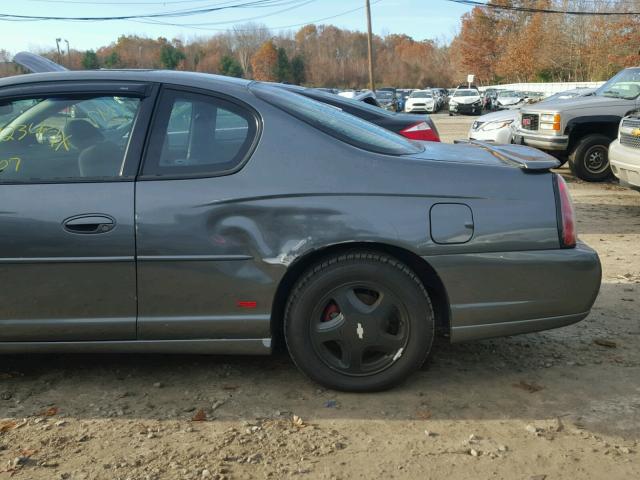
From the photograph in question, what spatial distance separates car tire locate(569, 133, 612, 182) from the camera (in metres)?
10.5

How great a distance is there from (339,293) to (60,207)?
1.42m

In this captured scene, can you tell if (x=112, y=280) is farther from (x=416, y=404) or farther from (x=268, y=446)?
(x=416, y=404)

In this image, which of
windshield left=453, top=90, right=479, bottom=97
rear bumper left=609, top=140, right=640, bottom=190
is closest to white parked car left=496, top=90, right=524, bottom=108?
windshield left=453, top=90, right=479, bottom=97

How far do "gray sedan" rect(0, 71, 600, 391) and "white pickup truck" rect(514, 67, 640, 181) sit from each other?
7.66 metres

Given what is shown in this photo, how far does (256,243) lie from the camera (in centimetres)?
320

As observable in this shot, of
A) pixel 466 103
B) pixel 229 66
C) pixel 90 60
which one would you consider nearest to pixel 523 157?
pixel 466 103

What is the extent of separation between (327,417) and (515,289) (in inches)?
43.9

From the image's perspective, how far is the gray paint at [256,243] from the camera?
3.19 meters

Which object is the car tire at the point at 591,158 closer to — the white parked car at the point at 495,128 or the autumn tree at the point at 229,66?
the white parked car at the point at 495,128

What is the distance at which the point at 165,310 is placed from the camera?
3.28 metres

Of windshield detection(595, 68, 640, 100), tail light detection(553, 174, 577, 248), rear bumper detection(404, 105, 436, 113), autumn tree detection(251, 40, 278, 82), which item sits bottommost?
tail light detection(553, 174, 577, 248)

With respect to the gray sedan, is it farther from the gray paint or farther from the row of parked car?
the row of parked car

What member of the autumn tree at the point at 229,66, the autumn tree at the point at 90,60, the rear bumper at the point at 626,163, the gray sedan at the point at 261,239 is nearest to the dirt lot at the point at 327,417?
the gray sedan at the point at 261,239

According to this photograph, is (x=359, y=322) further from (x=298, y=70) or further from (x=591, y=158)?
(x=298, y=70)
